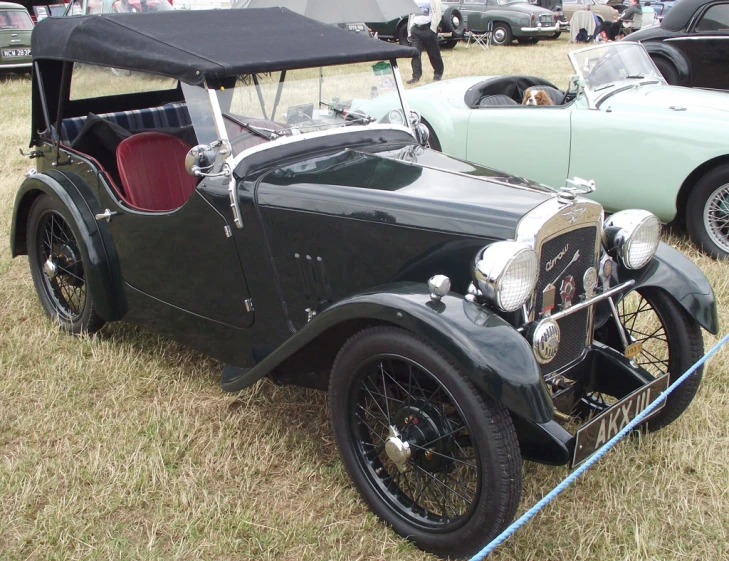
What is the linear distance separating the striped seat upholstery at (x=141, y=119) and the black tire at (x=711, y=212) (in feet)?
10.7

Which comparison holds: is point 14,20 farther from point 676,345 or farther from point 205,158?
point 676,345

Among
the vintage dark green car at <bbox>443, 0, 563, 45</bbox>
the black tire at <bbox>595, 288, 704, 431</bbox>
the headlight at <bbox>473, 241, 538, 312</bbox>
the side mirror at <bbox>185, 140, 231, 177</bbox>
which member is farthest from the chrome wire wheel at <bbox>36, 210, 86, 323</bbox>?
the vintage dark green car at <bbox>443, 0, 563, 45</bbox>

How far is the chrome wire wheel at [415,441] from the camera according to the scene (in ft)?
7.22

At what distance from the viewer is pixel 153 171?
11.2 ft

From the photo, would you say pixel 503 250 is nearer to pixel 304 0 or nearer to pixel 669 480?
pixel 669 480

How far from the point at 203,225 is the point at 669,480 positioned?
203 centimetres

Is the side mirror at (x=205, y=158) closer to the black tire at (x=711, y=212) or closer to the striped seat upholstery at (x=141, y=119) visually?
the striped seat upholstery at (x=141, y=119)

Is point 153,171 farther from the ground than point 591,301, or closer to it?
farther from the ground

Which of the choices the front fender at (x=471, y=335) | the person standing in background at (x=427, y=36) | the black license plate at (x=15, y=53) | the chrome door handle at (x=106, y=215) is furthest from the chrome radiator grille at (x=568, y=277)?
the black license plate at (x=15, y=53)

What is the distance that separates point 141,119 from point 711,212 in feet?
12.0

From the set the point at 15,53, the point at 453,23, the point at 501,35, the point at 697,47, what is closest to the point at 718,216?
the point at 697,47

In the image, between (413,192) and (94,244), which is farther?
(94,244)

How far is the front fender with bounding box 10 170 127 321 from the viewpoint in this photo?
330 cm

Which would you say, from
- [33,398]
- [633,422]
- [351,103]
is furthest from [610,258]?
[33,398]
